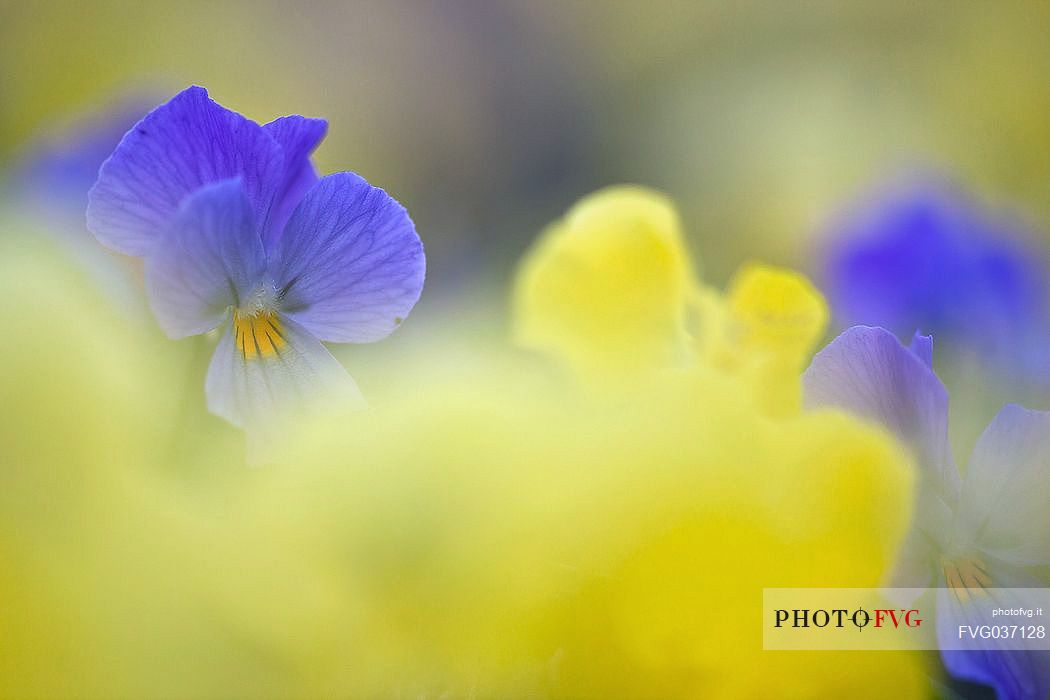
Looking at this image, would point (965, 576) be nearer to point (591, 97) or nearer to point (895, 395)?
point (895, 395)

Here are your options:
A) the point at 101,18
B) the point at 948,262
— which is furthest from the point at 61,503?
the point at 101,18

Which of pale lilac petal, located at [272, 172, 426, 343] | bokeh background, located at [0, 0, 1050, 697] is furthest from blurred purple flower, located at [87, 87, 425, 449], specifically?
bokeh background, located at [0, 0, 1050, 697]

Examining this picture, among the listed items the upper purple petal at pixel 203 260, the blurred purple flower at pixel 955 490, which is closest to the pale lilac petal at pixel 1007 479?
the blurred purple flower at pixel 955 490

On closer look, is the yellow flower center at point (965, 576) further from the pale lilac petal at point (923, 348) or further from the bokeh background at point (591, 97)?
the bokeh background at point (591, 97)

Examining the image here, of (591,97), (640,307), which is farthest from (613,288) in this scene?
(591,97)

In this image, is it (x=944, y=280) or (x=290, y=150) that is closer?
(x=290, y=150)

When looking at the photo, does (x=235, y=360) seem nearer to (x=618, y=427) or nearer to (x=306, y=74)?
(x=618, y=427)
